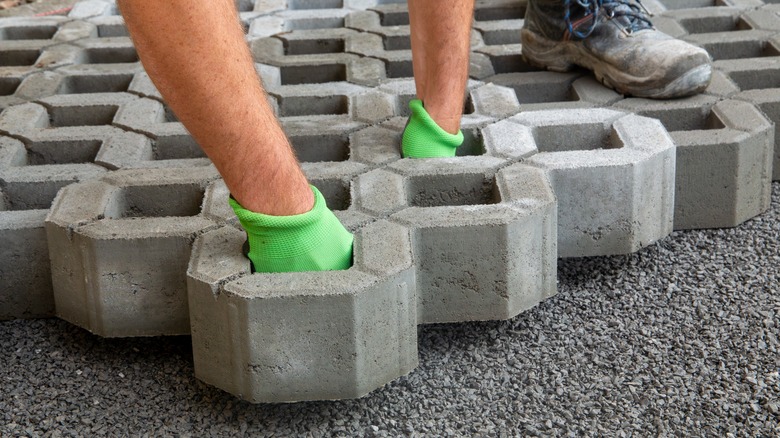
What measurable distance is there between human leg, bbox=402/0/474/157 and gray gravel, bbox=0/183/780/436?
351mm

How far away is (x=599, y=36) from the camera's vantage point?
2.24 m

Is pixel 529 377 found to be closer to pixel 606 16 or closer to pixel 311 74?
pixel 606 16

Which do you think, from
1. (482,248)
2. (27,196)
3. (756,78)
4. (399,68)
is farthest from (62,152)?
(756,78)

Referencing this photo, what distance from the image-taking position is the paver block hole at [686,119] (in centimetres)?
208

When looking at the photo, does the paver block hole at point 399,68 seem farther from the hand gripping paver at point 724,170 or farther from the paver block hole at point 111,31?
the paver block hole at point 111,31

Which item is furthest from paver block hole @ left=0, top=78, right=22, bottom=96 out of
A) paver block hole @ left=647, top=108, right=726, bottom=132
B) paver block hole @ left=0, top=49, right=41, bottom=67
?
paver block hole @ left=647, top=108, right=726, bottom=132

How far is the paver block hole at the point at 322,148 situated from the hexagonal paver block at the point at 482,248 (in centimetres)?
31

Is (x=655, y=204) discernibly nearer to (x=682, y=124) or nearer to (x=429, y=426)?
(x=682, y=124)

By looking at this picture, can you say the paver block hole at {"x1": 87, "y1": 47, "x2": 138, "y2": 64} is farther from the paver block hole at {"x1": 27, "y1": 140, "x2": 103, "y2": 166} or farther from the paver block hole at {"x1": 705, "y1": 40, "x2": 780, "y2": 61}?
the paver block hole at {"x1": 705, "y1": 40, "x2": 780, "y2": 61}

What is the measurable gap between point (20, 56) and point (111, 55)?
0.26 meters

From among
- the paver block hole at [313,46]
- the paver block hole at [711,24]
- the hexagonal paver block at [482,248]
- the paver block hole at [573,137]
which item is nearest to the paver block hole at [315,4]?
the paver block hole at [313,46]

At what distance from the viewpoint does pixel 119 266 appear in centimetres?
159

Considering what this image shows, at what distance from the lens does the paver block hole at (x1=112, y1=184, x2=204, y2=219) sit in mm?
1781

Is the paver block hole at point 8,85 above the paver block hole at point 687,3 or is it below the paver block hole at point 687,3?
below
